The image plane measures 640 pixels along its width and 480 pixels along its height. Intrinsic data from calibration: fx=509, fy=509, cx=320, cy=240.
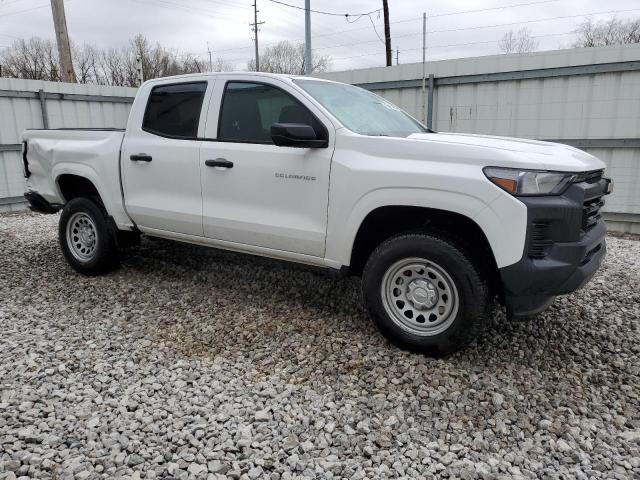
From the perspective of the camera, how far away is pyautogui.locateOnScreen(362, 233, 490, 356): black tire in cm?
321

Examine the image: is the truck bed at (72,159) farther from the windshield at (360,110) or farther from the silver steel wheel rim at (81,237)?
the windshield at (360,110)

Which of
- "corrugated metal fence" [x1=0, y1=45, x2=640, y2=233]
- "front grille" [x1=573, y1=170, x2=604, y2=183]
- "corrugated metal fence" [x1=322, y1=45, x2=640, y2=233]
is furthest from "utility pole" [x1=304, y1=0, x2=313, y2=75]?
"front grille" [x1=573, y1=170, x2=604, y2=183]

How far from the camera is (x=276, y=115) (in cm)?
400

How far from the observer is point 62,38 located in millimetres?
12172

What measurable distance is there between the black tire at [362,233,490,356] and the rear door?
1.71 m

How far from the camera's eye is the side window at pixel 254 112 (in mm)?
3913

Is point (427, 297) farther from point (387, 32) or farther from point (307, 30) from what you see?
point (387, 32)

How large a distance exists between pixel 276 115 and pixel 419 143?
1241 mm

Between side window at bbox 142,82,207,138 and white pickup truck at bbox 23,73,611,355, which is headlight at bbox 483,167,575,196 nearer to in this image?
white pickup truck at bbox 23,73,611,355

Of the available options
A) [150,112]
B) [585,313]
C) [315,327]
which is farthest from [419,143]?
[150,112]

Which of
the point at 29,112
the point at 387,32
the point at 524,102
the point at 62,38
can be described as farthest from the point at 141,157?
the point at 387,32

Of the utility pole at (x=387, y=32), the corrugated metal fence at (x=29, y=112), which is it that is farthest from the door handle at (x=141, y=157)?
the utility pole at (x=387, y=32)

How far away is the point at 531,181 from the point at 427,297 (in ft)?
3.26

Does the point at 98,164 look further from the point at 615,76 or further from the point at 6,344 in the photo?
the point at 615,76
